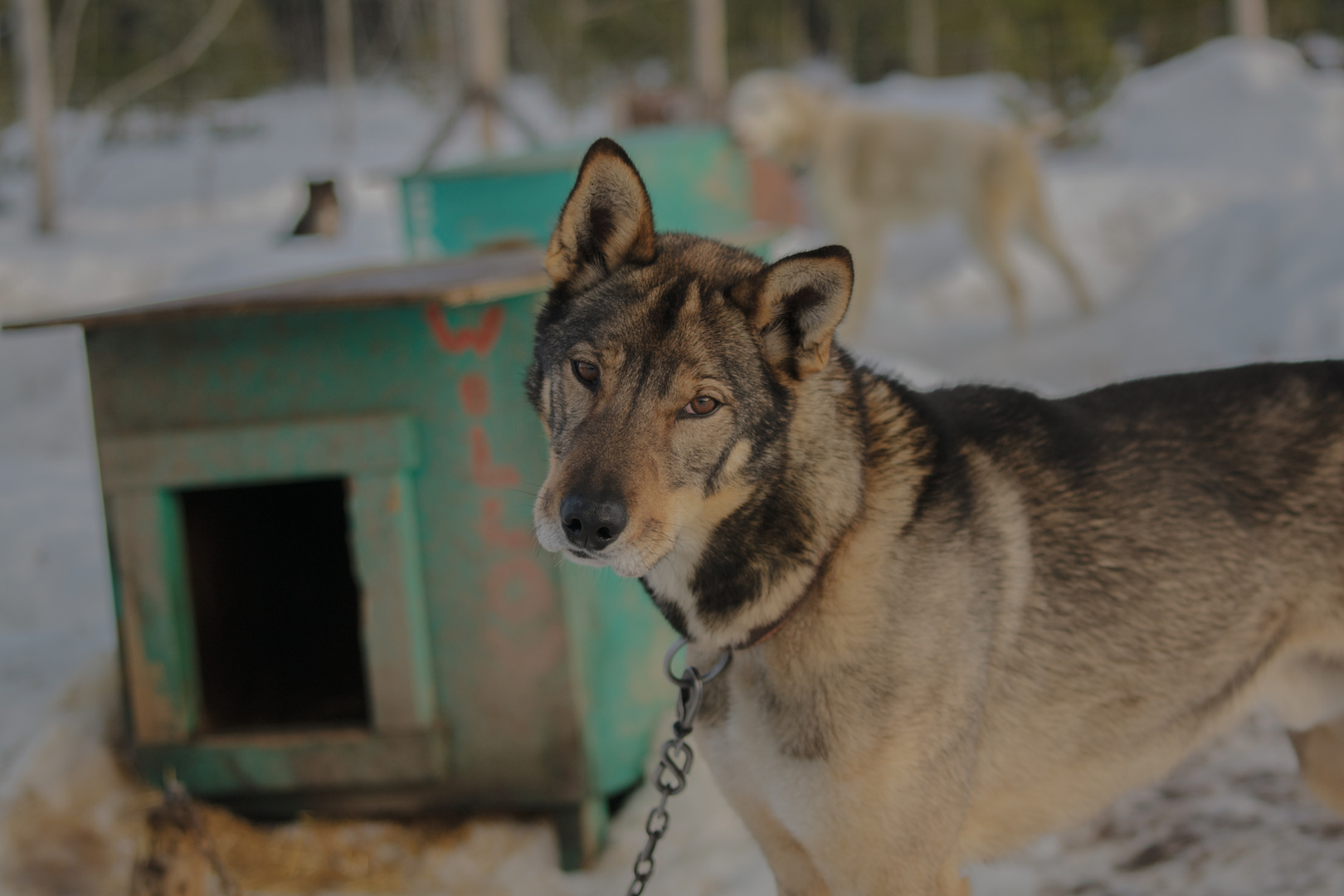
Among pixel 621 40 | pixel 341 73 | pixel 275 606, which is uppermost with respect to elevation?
pixel 621 40

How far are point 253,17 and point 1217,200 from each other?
20656mm

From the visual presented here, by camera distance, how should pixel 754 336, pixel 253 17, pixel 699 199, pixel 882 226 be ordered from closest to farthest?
pixel 754 336 → pixel 699 199 → pixel 882 226 → pixel 253 17

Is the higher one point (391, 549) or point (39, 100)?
point (39, 100)

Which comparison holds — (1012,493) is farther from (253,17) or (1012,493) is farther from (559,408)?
(253,17)

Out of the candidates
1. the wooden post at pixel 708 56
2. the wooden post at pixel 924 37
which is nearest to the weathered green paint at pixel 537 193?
the wooden post at pixel 708 56

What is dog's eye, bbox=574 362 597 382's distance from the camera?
6.66ft

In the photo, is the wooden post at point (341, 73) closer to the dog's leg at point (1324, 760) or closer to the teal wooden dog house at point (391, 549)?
the teal wooden dog house at point (391, 549)

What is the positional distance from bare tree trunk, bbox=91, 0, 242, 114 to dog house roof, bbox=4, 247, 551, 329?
14744mm

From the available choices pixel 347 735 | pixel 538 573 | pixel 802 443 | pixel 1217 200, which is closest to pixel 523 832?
pixel 347 735

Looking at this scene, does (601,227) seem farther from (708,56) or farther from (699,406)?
(708,56)

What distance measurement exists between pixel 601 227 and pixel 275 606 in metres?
2.58

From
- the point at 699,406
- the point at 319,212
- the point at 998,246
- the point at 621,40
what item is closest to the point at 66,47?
the point at 319,212

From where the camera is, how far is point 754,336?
6.65ft

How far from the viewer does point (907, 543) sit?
6.91 ft
